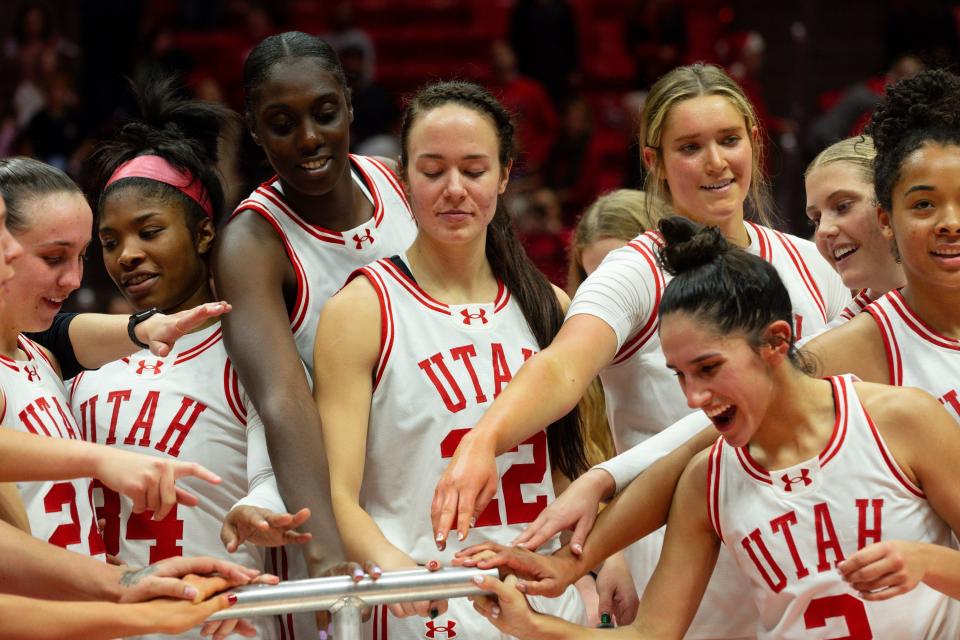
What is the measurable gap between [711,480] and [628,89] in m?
8.23

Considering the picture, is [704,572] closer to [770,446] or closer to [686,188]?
[770,446]

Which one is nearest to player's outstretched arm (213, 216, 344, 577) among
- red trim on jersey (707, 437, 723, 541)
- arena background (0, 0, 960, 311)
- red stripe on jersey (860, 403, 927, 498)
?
red trim on jersey (707, 437, 723, 541)

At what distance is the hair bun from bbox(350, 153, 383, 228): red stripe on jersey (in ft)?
3.07

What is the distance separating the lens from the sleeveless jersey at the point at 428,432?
2.79 meters

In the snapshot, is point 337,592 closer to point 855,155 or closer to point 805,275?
point 805,275

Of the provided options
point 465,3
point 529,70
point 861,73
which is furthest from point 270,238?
point 465,3

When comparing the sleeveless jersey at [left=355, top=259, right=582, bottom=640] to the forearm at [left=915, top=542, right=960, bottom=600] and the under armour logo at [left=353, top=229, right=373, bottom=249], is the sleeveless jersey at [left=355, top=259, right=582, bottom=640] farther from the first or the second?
the forearm at [left=915, top=542, right=960, bottom=600]

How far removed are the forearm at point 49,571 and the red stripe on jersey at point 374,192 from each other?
4.01 ft

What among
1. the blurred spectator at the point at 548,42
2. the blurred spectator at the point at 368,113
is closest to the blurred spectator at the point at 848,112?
the blurred spectator at the point at 548,42

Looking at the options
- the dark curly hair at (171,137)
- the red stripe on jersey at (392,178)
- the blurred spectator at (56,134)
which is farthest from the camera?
the blurred spectator at (56,134)

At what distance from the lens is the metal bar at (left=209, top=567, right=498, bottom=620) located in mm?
2217

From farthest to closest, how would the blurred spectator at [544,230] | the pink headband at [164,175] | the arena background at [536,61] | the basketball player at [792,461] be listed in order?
the arena background at [536,61] → the blurred spectator at [544,230] → the pink headband at [164,175] → the basketball player at [792,461]

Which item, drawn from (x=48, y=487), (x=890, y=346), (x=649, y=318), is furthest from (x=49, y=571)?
(x=890, y=346)

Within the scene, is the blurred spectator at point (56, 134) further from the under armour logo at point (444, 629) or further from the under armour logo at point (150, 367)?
the under armour logo at point (444, 629)
